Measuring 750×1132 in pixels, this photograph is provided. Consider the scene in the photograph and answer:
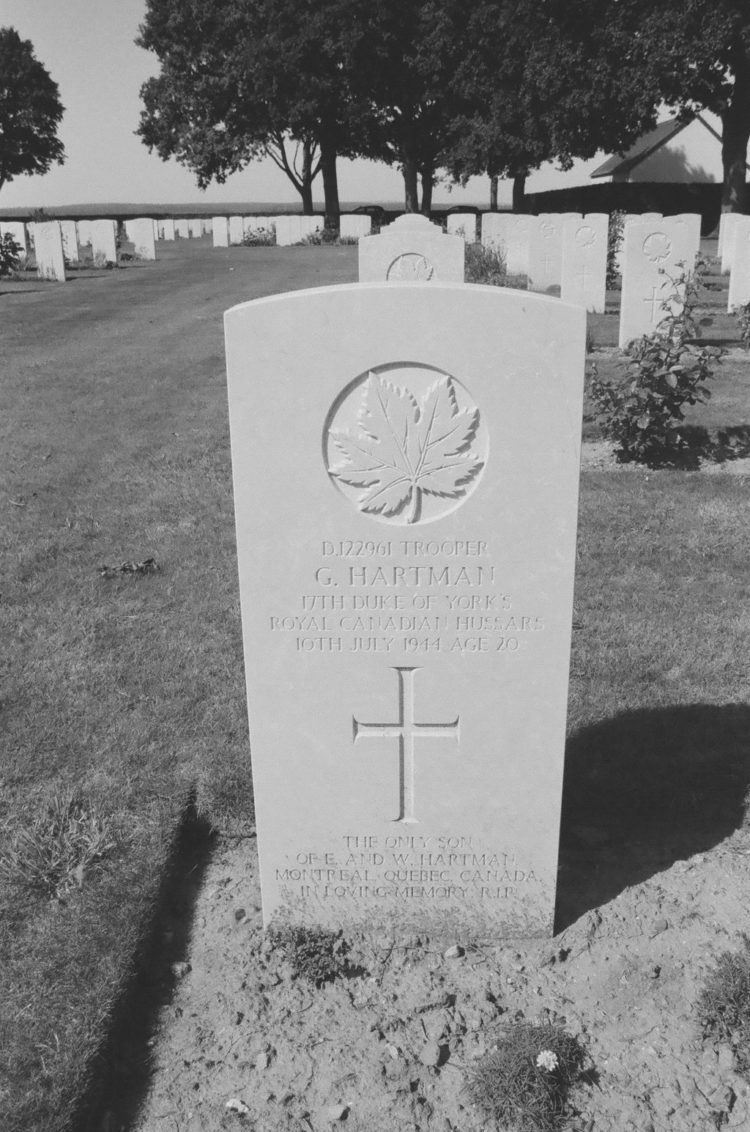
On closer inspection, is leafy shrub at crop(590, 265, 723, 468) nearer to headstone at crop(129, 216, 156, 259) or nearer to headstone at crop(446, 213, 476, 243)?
headstone at crop(446, 213, 476, 243)

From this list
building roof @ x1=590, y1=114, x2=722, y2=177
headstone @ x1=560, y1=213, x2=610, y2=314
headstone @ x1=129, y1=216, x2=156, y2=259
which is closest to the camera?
headstone @ x1=560, y1=213, x2=610, y2=314

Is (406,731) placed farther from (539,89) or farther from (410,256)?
(539,89)

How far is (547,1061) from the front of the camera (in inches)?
97.5

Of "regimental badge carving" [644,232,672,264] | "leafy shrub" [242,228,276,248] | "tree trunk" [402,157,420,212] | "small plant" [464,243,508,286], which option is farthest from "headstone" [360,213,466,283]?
"tree trunk" [402,157,420,212]

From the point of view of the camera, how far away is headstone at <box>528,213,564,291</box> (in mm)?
17750

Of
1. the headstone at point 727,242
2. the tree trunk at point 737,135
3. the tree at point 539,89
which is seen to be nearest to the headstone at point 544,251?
the headstone at point 727,242

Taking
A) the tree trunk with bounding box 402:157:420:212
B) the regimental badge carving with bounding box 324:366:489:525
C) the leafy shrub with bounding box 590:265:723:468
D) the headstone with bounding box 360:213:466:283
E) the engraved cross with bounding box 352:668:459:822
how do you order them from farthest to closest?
the tree trunk with bounding box 402:157:420:212 → the headstone with bounding box 360:213:466:283 → the leafy shrub with bounding box 590:265:723:468 → the engraved cross with bounding box 352:668:459:822 → the regimental badge carving with bounding box 324:366:489:525

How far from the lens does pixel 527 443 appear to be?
2543 mm

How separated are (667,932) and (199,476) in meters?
5.48

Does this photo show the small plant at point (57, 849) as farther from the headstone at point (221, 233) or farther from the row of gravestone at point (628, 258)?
the headstone at point (221, 233)

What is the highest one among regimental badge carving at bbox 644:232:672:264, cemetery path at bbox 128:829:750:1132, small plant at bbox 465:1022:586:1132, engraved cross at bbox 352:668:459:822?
regimental badge carving at bbox 644:232:672:264

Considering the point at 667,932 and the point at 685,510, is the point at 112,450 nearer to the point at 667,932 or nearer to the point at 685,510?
the point at 685,510

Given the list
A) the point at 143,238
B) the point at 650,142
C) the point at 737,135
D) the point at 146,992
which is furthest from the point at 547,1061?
the point at 650,142

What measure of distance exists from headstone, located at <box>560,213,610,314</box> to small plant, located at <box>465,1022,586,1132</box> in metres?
13.4
